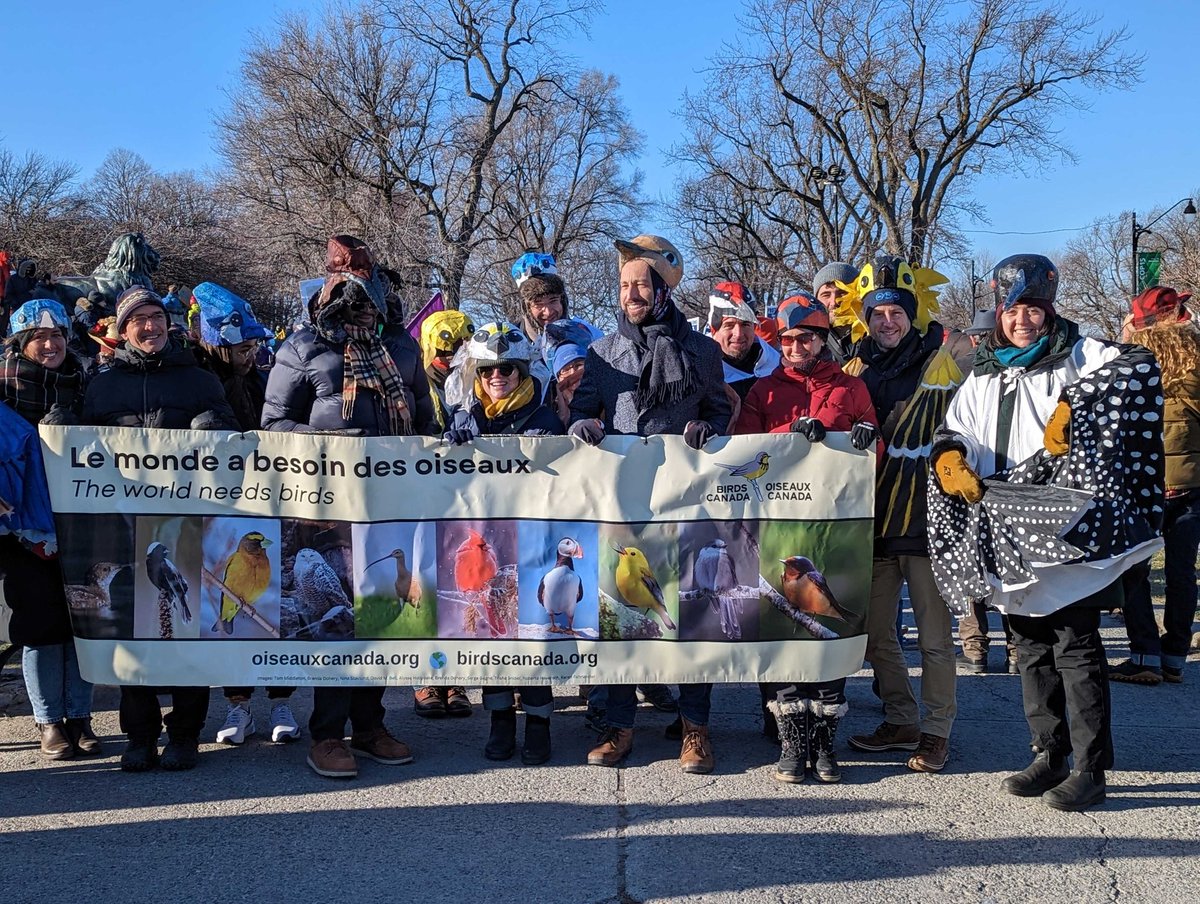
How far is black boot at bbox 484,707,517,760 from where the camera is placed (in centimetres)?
484

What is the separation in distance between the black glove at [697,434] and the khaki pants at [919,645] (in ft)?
3.29

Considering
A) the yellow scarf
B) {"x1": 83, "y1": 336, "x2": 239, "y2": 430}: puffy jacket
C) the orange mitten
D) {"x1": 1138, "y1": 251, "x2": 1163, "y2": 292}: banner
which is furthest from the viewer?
{"x1": 1138, "y1": 251, "x2": 1163, "y2": 292}: banner

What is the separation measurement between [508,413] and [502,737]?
1.47 m

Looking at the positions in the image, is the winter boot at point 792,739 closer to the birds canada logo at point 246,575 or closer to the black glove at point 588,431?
the black glove at point 588,431

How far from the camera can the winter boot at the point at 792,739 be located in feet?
14.8

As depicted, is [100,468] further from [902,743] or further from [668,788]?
[902,743]

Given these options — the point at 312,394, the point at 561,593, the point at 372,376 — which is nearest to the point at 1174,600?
the point at 561,593

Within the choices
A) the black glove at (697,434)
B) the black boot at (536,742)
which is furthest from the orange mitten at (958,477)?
the black boot at (536,742)

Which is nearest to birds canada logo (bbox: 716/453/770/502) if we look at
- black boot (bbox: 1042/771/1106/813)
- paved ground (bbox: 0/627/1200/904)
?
paved ground (bbox: 0/627/1200/904)

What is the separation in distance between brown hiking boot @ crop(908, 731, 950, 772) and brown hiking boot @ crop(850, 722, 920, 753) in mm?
234

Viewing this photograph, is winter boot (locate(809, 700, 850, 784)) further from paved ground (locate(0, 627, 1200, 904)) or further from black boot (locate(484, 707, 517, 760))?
black boot (locate(484, 707, 517, 760))

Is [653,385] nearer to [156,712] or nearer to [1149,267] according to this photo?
[156,712]

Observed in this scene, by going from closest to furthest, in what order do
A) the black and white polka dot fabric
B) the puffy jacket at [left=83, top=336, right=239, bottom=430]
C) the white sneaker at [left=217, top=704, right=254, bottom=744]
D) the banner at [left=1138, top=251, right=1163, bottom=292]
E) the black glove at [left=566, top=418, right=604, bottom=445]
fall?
the black and white polka dot fabric, the black glove at [left=566, top=418, right=604, bottom=445], the puffy jacket at [left=83, top=336, right=239, bottom=430], the white sneaker at [left=217, top=704, right=254, bottom=744], the banner at [left=1138, top=251, right=1163, bottom=292]

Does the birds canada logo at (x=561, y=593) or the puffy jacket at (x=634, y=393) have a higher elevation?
the puffy jacket at (x=634, y=393)
